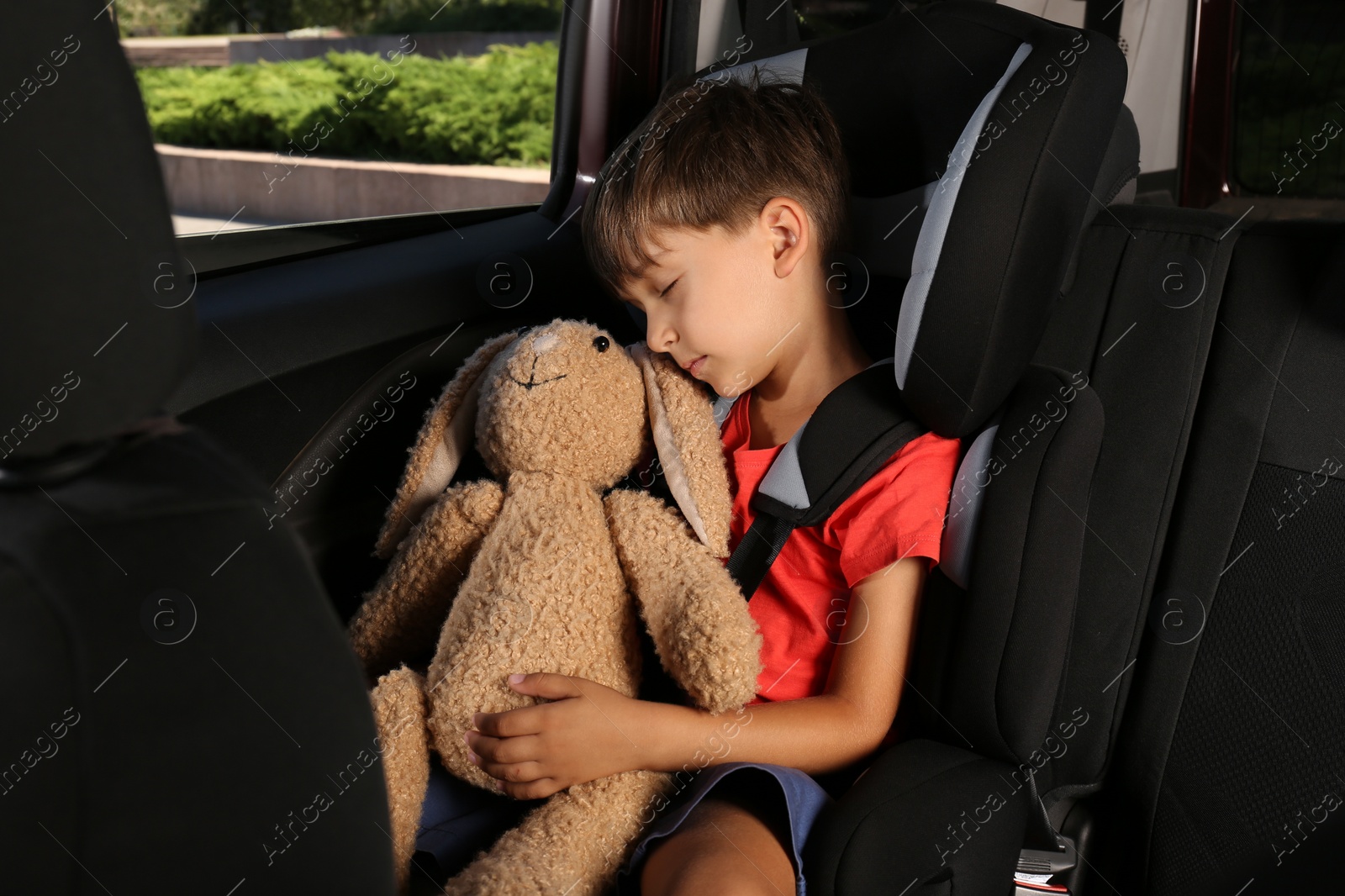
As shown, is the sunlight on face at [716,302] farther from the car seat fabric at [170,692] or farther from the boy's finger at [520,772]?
the car seat fabric at [170,692]

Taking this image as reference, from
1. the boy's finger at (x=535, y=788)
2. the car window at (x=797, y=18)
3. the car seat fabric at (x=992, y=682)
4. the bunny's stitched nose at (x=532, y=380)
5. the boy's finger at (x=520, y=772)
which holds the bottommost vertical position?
the boy's finger at (x=535, y=788)

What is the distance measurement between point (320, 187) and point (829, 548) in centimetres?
177

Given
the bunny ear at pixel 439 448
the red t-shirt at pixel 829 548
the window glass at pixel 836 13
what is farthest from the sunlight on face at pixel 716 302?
the window glass at pixel 836 13

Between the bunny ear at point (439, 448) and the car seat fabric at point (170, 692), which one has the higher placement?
the car seat fabric at point (170, 692)

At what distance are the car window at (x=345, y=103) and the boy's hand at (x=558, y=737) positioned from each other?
0.69 metres

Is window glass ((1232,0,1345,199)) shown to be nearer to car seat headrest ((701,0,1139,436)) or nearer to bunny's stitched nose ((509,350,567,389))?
car seat headrest ((701,0,1139,436))

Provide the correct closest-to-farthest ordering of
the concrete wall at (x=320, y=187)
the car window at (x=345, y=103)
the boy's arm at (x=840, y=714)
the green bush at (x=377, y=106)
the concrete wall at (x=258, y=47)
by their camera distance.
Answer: the boy's arm at (x=840, y=714) → the concrete wall at (x=320, y=187) → the car window at (x=345, y=103) → the concrete wall at (x=258, y=47) → the green bush at (x=377, y=106)

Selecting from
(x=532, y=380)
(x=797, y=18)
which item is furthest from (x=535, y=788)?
(x=797, y=18)

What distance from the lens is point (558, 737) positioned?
1.04 m

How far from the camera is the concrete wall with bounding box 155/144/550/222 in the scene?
1863mm

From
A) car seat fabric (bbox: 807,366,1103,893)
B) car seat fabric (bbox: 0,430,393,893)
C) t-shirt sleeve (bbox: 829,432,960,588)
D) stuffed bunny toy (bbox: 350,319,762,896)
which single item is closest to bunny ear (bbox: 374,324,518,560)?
stuffed bunny toy (bbox: 350,319,762,896)

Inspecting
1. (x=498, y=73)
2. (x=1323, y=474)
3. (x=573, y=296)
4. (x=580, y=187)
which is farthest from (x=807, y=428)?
(x=498, y=73)

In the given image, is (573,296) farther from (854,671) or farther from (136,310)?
(136,310)

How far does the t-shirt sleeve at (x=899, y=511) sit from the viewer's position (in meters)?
1.13
